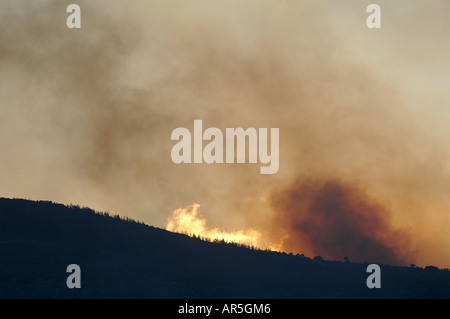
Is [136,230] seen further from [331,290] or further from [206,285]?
[331,290]

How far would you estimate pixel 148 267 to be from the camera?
65.3 meters

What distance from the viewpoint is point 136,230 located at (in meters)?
77.0

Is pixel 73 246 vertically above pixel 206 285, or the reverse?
pixel 73 246

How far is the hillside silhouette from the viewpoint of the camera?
191 ft

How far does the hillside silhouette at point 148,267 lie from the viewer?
191 feet

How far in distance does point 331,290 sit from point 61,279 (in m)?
27.6

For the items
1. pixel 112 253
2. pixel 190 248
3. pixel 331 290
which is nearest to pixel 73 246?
pixel 112 253

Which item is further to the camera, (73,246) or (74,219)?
(74,219)
